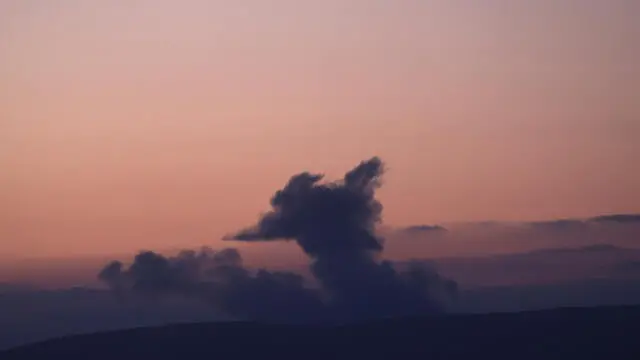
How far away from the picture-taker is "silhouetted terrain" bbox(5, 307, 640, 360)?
17525cm

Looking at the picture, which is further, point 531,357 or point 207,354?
point 207,354

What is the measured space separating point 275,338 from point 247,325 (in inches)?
295

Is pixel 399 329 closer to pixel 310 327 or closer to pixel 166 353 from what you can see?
pixel 310 327

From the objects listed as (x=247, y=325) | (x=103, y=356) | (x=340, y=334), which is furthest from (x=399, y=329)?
(x=103, y=356)

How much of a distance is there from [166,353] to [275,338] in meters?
14.3

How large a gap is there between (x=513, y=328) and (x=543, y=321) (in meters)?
4.39

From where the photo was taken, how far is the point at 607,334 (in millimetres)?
176250

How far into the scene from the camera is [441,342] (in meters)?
182

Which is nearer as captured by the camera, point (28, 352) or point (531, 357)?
point (531, 357)

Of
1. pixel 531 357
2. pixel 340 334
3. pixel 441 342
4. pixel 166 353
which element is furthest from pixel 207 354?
pixel 531 357

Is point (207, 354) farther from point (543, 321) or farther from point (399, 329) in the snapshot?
point (543, 321)

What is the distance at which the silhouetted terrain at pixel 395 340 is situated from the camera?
175 metres

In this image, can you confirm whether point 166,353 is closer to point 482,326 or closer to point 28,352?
point 28,352

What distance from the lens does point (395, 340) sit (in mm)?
186250
